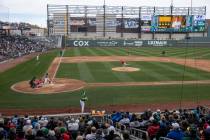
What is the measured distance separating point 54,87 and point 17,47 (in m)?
40.4

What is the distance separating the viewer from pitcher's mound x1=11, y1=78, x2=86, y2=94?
91.5 feet

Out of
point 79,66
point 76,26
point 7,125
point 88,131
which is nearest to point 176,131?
point 88,131

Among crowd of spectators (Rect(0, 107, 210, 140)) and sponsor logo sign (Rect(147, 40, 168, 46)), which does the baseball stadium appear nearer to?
crowd of spectators (Rect(0, 107, 210, 140))

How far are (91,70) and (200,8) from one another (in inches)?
2617

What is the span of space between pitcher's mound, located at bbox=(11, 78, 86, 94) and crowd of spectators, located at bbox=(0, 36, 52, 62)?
2197 centimetres

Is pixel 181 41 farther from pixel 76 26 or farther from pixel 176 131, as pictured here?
pixel 176 131

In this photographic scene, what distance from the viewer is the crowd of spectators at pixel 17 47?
57.2m

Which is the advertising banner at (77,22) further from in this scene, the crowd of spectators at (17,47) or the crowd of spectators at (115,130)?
the crowd of spectators at (115,130)

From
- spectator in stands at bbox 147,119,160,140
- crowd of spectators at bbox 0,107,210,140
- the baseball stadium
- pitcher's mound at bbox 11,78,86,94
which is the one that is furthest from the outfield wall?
spectator in stands at bbox 147,119,160,140

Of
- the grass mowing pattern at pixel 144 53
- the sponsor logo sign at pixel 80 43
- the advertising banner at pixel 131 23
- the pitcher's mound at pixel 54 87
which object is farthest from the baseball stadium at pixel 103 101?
the advertising banner at pixel 131 23

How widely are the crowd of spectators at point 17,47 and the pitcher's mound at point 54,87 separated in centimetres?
2197

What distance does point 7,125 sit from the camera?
1346cm

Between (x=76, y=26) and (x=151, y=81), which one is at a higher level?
(x=76, y=26)

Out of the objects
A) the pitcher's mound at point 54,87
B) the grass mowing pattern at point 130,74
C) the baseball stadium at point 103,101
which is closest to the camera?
the baseball stadium at point 103,101
